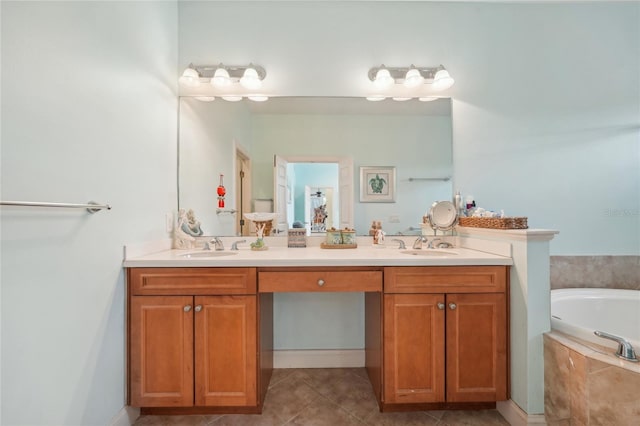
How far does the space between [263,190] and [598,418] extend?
204cm

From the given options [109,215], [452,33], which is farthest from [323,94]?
[109,215]

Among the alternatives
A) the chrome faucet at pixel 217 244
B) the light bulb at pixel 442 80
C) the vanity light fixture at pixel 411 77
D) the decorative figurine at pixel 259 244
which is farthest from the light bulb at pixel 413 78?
the chrome faucet at pixel 217 244

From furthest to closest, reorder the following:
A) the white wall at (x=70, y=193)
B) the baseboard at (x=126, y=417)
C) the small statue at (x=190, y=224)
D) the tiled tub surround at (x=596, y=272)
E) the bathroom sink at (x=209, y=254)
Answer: the tiled tub surround at (x=596, y=272) < the small statue at (x=190, y=224) < the bathroom sink at (x=209, y=254) < the baseboard at (x=126, y=417) < the white wall at (x=70, y=193)

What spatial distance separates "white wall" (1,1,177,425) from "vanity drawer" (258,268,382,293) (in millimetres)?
747

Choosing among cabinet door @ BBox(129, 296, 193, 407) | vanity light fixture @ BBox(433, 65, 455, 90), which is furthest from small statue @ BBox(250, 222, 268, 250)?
vanity light fixture @ BBox(433, 65, 455, 90)

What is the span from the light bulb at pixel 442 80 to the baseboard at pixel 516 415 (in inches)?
76.1

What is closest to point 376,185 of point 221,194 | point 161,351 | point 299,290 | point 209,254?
point 299,290

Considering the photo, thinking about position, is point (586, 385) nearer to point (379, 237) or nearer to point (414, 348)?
point (414, 348)

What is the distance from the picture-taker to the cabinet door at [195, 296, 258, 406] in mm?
1364

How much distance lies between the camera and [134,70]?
1443mm

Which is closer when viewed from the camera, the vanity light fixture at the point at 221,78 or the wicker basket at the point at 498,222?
the wicker basket at the point at 498,222

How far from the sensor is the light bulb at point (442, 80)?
1.89m

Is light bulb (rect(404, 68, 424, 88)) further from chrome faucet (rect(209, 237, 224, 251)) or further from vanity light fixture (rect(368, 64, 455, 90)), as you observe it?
chrome faucet (rect(209, 237, 224, 251))

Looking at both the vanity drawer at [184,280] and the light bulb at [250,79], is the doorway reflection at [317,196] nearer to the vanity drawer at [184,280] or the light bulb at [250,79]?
the light bulb at [250,79]
